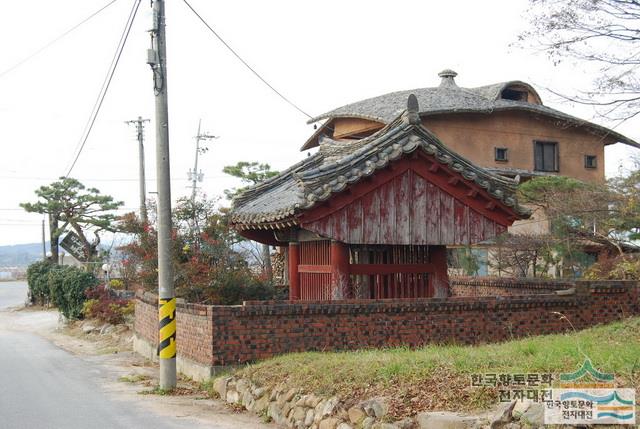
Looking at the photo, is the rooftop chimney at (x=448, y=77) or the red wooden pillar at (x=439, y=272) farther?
the rooftop chimney at (x=448, y=77)

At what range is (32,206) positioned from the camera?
48.7m

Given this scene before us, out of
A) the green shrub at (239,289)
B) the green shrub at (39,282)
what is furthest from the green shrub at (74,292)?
the green shrub at (239,289)

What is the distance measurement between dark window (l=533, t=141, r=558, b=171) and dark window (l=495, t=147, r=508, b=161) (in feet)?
7.01

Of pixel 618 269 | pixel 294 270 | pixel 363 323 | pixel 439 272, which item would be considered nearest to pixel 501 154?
pixel 618 269

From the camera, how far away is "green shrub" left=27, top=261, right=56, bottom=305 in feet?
138

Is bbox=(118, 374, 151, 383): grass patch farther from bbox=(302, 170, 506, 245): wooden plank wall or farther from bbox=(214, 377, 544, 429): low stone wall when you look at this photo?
bbox=(302, 170, 506, 245): wooden plank wall

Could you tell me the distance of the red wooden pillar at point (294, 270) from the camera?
54.3ft

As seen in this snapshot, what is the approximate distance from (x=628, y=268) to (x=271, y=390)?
13.3 meters

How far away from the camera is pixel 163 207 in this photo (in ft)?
46.3

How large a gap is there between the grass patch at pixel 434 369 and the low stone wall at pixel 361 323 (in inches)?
38.3

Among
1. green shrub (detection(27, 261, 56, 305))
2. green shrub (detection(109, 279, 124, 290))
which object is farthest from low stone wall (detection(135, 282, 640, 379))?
green shrub (detection(27, 261, 56, 305))

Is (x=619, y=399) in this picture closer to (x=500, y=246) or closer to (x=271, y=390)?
(x=271, y=390)

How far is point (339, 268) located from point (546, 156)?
2916 centimetres

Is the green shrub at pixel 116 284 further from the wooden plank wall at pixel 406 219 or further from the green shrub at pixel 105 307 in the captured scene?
the wooden plank wall at pixel 406 219
